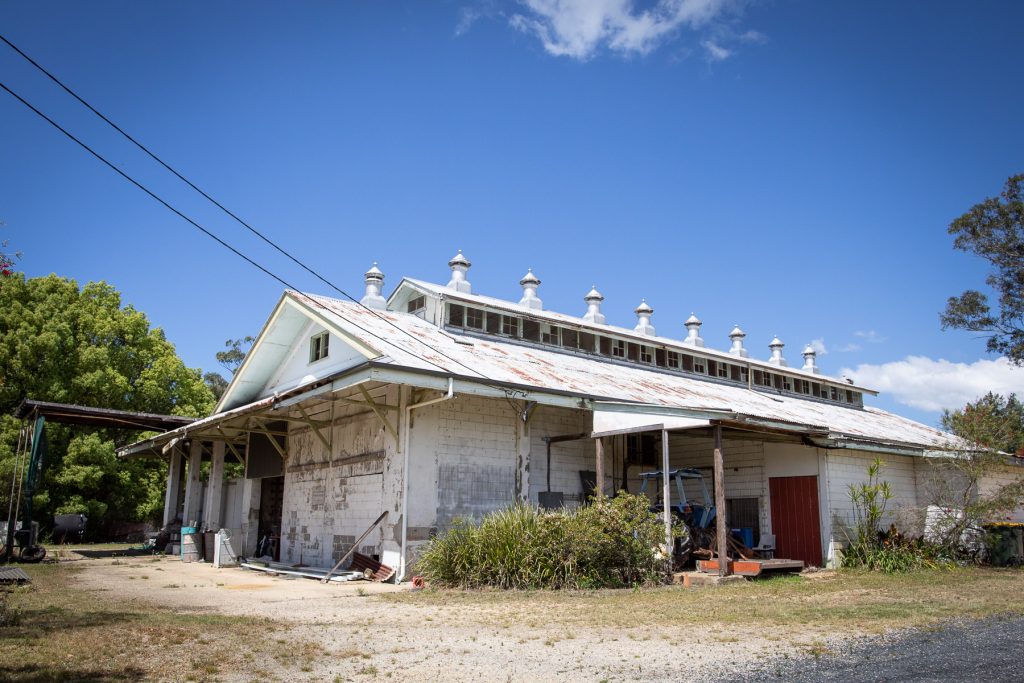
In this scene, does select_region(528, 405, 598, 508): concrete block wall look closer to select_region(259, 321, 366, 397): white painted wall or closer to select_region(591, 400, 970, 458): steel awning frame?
select_region(591, 400, 970, 458): steel awning frame

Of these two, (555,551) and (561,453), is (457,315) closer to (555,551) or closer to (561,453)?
(561,453)

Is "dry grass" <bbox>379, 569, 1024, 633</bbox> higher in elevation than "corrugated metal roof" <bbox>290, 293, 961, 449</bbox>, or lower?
lower

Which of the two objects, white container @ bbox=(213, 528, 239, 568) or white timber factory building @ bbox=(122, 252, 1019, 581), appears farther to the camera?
white container @ bbox=(213, 528, 239, 568)

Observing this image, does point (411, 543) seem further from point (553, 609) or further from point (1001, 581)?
point (1001, 581)

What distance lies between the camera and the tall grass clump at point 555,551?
1241 centimetres

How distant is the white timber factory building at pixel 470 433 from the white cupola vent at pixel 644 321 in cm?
220

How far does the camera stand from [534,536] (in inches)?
499

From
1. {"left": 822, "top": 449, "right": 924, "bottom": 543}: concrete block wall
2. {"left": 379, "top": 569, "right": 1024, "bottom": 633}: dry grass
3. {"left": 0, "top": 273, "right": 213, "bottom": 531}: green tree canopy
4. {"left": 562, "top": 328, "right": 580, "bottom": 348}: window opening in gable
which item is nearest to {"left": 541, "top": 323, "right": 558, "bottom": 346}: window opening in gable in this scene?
{"left": 562, "top": 328, "right": 580, "bottom": 348}: window opening in gable

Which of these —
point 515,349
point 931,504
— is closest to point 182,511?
point 515,349

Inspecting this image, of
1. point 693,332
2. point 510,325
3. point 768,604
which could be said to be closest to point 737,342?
point 693,332

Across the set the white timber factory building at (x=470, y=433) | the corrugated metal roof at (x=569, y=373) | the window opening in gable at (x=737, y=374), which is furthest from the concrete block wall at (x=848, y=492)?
the window opening in gable at (x=737, y=374)

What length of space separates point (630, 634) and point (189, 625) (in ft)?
15.3

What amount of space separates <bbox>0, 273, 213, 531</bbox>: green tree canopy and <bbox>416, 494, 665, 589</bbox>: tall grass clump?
73.4 ft

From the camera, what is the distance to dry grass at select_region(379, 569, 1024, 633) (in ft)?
28.0
